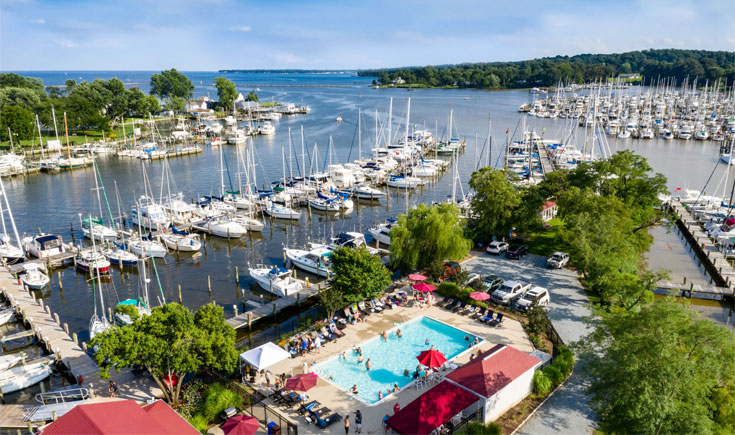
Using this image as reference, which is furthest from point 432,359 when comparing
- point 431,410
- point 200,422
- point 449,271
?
point 449,271

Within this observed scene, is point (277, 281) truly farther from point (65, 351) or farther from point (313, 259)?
point (65, 351)

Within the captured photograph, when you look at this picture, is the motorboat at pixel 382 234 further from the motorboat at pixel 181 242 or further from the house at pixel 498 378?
the house at pixel 498 378

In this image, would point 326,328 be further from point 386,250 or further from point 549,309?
point 386,250

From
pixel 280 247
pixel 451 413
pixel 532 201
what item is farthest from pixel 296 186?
pixel 451 413

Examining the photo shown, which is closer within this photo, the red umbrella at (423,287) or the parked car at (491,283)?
the red umbrella at (423,287)

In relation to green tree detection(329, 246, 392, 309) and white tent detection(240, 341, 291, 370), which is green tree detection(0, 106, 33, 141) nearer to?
green tree detection(329, 246, 392, 309)

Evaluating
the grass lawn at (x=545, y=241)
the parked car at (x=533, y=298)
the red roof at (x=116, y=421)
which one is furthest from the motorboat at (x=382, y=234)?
the red roof at (x=116, y=421)
